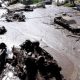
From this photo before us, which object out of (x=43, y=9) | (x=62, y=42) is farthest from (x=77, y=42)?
(x=43, y=9)

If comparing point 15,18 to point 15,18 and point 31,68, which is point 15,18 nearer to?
point 15,18

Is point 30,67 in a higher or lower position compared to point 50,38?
higher

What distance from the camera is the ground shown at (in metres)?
32.6

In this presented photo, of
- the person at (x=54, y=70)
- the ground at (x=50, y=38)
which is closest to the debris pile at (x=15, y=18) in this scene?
the ground at (x=50, y=38)

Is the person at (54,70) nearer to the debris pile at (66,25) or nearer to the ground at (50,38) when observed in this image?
the ground at (50,38)

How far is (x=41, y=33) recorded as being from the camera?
158 ft

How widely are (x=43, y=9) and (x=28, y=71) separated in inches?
1926

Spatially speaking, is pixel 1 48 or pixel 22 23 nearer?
pixel 1 48

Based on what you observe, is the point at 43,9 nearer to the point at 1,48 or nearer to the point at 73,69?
the point at 1,48

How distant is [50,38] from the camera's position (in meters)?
44.6

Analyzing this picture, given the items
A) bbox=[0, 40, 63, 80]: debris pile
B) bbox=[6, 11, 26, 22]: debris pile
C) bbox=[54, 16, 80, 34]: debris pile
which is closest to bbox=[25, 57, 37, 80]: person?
bbox=[0, 40, 63, 80]: debris pile

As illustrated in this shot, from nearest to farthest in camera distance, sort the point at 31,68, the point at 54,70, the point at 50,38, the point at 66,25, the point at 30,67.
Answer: the point at 30,67, the point at 31,68, the point at 54,70, the point at 50,38, the point at 66,25

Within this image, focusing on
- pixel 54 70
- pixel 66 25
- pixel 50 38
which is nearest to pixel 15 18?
pixel 66 25

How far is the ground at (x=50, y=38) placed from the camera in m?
32.6
